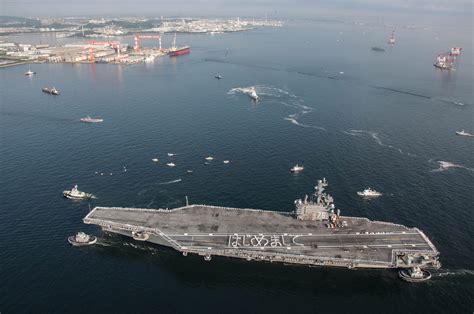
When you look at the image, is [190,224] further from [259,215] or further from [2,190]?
[2,190]

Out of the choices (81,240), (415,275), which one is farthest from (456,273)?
(81,240)

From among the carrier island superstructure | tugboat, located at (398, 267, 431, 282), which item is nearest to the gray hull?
the carrier island superstructure

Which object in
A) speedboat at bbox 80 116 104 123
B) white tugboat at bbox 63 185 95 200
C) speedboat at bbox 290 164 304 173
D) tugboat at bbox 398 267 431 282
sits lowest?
tugboat at bbox 398 267 431 282

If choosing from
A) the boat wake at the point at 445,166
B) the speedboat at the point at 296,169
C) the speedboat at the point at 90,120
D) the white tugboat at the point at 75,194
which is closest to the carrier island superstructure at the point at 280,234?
the white tugboat at the point at 75,194

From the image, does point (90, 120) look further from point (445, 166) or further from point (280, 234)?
point (445, 166)

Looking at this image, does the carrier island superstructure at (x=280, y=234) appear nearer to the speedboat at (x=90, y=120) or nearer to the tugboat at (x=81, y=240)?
the tugboat at (x=81, y=240)

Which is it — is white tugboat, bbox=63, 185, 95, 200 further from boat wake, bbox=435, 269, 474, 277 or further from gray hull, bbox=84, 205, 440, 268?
boat wake, bbox=435, 269, 474, 277

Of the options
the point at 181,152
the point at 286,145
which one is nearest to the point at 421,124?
the point at 286,145
